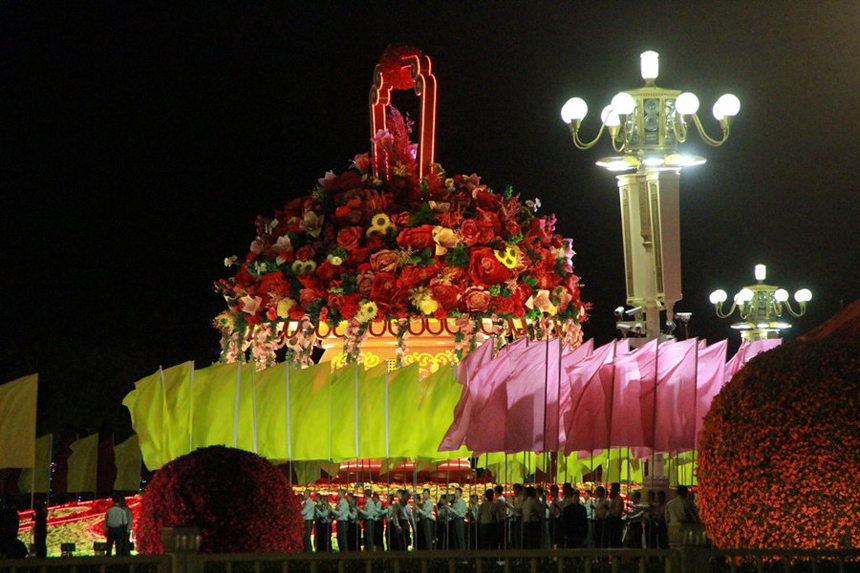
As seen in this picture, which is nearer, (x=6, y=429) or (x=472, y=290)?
(x=6, y=429)

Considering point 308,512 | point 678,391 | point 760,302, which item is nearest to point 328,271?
point 308,512

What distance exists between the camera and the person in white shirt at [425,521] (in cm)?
1975

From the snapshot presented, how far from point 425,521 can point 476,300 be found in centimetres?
308

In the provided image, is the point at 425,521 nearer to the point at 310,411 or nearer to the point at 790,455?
the point at 310,411

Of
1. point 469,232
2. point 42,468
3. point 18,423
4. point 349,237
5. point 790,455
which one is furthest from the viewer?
point 42,468

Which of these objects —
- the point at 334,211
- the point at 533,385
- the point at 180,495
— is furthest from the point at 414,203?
the point at 180,495

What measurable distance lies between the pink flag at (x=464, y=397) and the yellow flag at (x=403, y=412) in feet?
3.43

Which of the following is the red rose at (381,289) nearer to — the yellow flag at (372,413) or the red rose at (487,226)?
the yellow flag at (372,413)

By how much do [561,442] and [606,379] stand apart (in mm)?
1234

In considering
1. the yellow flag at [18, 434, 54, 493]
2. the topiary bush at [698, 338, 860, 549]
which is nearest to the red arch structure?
the yellow flag at [18, 434, 54, 493]

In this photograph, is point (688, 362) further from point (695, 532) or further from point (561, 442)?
point (695, 532)

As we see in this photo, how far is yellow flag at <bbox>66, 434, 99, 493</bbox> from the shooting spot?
81.5 feet

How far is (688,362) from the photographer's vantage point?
59.1 ft

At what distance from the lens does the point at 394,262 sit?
20.2 metres
